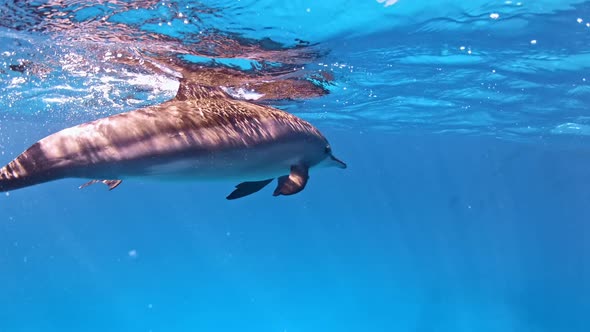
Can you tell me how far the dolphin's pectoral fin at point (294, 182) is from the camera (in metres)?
5.37

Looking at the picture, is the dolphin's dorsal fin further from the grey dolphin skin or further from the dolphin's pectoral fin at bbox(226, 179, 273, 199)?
the dolphin's pectoral fin at bbox(226, 179, 273, 199)

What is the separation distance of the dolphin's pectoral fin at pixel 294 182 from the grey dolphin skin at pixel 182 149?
1 centimetres

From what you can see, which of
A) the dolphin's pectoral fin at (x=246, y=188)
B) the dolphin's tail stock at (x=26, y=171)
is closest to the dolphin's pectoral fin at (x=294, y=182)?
the dolphin's pectoral fin at (x=246, y=188)

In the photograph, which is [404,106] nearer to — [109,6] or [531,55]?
[531,55]

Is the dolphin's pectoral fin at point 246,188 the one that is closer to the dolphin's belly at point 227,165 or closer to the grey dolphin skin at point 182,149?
the grey dolphin skin at point 182,149

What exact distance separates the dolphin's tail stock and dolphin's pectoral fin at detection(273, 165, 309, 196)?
2.47 m

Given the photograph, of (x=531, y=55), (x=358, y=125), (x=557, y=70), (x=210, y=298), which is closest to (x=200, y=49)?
(x=531, y=55)

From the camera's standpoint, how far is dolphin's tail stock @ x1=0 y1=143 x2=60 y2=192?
11.8ft

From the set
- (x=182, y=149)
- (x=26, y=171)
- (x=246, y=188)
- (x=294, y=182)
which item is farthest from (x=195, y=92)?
(x=26, y=171)

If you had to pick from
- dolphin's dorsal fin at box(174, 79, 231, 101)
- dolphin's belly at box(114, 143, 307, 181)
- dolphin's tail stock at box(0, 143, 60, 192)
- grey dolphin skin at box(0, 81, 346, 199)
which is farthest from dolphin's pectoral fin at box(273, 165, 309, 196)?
dolphin's tail stock at box(0, 143, 60, 192)

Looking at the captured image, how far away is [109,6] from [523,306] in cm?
3903

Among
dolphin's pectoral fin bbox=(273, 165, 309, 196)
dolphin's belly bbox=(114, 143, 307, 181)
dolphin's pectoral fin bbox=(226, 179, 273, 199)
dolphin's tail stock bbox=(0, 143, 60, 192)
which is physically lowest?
dolphin's pectoral fin bbox=(226, 179, 273, 199)

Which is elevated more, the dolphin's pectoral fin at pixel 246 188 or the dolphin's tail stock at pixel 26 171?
the dolphin's tail stock at pixel 26 171

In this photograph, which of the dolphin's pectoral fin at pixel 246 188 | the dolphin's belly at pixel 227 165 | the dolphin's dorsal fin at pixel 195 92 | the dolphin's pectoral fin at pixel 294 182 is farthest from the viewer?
the dolphin's dorsal fin at pixel 195 92
